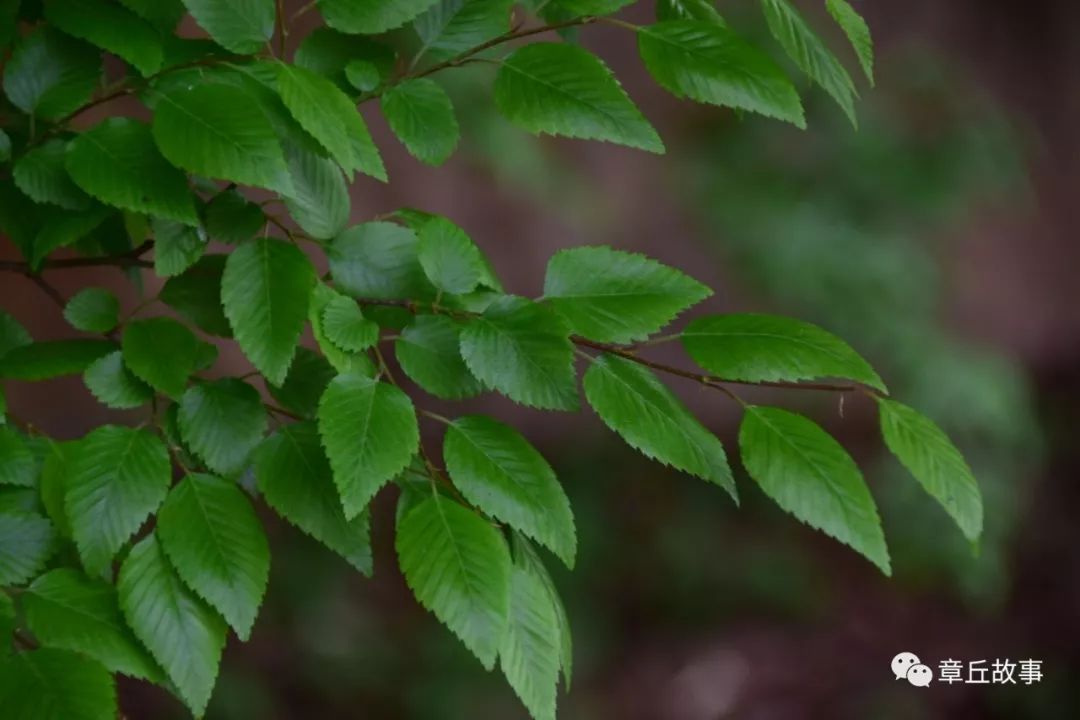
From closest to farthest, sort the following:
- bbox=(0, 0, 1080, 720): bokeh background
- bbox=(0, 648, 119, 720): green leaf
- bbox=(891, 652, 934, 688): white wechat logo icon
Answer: bbox=(0, 648, 119, 720): green leaf → bbox=(891, 652, 934, 688): white wechat logo icon → bbox=(0, 0, 1080, 720): bokeh background

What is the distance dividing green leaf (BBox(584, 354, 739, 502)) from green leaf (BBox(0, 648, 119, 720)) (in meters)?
0.32

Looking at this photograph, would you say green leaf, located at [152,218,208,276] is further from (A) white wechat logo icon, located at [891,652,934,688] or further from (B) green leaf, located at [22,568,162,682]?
(A) white wechat logo icon, located at [891,652,934,688]

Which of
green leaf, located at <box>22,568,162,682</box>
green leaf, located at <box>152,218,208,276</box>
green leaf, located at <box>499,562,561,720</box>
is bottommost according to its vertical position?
green leaf, located at <box>499,562,561,720</box>

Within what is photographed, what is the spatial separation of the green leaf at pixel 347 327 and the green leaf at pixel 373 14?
0.56ft

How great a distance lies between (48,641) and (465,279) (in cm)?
32

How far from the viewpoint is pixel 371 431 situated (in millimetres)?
664

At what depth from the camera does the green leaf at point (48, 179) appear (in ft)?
2.43

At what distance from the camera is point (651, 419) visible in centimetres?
69

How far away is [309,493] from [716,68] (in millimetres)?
362

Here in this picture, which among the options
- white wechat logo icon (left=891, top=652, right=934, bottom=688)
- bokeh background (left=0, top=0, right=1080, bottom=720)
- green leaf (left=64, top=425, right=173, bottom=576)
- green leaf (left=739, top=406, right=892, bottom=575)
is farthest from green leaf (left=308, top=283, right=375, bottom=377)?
white wechat logo icon (left=891, top=652, right=934, bottom=688)

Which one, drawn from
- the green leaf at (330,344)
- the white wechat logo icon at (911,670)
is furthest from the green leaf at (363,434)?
the white wechat logo icon at (911,670)

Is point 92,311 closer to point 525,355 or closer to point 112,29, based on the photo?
point 112,29

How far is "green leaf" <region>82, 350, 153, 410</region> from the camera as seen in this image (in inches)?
29.0

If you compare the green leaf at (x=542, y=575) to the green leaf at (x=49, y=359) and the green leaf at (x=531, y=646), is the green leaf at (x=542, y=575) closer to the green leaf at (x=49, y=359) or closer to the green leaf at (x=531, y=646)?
the green leaf at (x=531, y=646)
